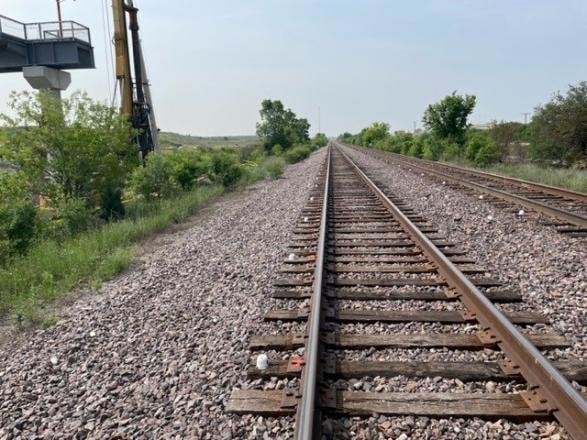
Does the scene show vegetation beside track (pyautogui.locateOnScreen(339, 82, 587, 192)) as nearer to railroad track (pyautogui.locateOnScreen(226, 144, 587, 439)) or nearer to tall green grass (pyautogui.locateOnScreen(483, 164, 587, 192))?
tall green grass (pyautogui.locateOnScreen(483, 164, 587, 192))

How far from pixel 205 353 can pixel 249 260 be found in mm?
3037

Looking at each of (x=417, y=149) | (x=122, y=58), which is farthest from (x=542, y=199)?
(x=417, y=149)

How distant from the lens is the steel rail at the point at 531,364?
8.72 ft

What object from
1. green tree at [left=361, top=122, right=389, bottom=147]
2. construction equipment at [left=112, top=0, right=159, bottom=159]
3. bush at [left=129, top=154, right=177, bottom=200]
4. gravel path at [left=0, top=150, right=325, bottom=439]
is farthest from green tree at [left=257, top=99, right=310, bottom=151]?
gravel path at [left=0, top=150, right=325, bottom=439]

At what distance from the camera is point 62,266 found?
292 inches

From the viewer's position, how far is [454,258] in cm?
618

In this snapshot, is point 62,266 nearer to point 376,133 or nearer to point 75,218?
point 75,218

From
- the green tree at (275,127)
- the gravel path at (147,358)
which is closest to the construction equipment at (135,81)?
the gravel path at (147,358)

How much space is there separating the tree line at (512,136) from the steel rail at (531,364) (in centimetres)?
1669

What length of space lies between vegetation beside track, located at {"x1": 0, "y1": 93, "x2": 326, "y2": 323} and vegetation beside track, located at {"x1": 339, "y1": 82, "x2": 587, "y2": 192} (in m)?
12.3

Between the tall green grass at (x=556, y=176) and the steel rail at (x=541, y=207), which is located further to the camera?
the tall green grass at (x=556, y=176)

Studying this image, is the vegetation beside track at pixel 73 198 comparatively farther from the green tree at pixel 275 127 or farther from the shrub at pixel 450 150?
the green tree at pixel 275 127

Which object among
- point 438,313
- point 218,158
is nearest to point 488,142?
point 218,158

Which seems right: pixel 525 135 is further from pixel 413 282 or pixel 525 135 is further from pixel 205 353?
pixel 205 353
